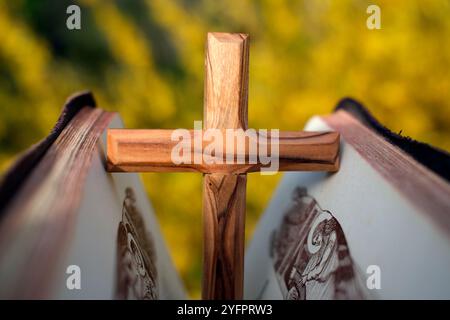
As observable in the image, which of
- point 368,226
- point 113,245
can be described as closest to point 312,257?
point 368,226

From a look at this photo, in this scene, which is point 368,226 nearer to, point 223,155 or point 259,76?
point 223,155

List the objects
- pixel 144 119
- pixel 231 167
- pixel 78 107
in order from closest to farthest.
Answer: pixel 231 167
pixel 78 107
pixel 144 119

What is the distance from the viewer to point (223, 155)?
0.52 metres

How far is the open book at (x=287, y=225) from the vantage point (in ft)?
1.08

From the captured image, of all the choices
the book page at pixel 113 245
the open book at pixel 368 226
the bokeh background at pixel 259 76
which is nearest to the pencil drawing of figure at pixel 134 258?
the book page at pixel 113 245

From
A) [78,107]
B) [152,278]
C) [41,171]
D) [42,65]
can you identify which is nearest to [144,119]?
[42,65]

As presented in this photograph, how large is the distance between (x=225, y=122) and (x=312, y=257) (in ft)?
0.56

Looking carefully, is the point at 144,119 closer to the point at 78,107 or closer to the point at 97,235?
the point at 78,107

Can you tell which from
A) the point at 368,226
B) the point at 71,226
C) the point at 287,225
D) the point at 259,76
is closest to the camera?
the point at 71,226

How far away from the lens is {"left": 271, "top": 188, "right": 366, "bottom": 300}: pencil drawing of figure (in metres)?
0.44

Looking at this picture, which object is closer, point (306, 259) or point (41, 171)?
point (41, 171)

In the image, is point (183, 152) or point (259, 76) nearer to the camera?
point (183, 152)
